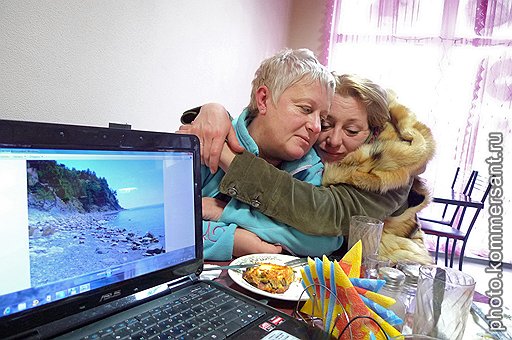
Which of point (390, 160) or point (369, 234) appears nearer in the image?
point (369, 234)

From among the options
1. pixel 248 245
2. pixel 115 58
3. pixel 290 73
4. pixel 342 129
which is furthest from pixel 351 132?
pixel 115 58

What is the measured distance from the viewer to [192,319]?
477mm

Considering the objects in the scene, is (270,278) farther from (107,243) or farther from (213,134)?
(213,134)

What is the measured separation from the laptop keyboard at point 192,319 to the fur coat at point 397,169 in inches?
20.5

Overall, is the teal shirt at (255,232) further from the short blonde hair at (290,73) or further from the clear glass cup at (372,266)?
the short blonde hair at (290,73)

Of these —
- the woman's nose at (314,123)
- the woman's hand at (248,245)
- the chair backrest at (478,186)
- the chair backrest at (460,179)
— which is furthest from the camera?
the chair backrest at (460,179)

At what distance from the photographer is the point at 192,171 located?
1.99 ft

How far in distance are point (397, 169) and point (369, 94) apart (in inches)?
9.8

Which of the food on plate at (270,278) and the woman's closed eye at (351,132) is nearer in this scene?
the food on plate at (270,278)

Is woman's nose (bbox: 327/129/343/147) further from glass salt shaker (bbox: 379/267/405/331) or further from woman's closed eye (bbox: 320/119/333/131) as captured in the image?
glass salt shaker (bbox: 379/267/405/331)

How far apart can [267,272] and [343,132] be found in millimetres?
597

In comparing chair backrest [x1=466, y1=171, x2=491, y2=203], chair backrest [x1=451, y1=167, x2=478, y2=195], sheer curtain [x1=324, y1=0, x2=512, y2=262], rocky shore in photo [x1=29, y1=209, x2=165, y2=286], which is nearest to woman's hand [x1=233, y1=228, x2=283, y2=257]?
rocky shore in photo [x1=29, y1=209, x2=165, y2=286]

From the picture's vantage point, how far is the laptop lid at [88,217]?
1.26 feet

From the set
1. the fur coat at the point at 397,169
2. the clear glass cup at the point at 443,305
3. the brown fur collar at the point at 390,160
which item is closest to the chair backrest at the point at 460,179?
the fur coat at the point at 397,169
